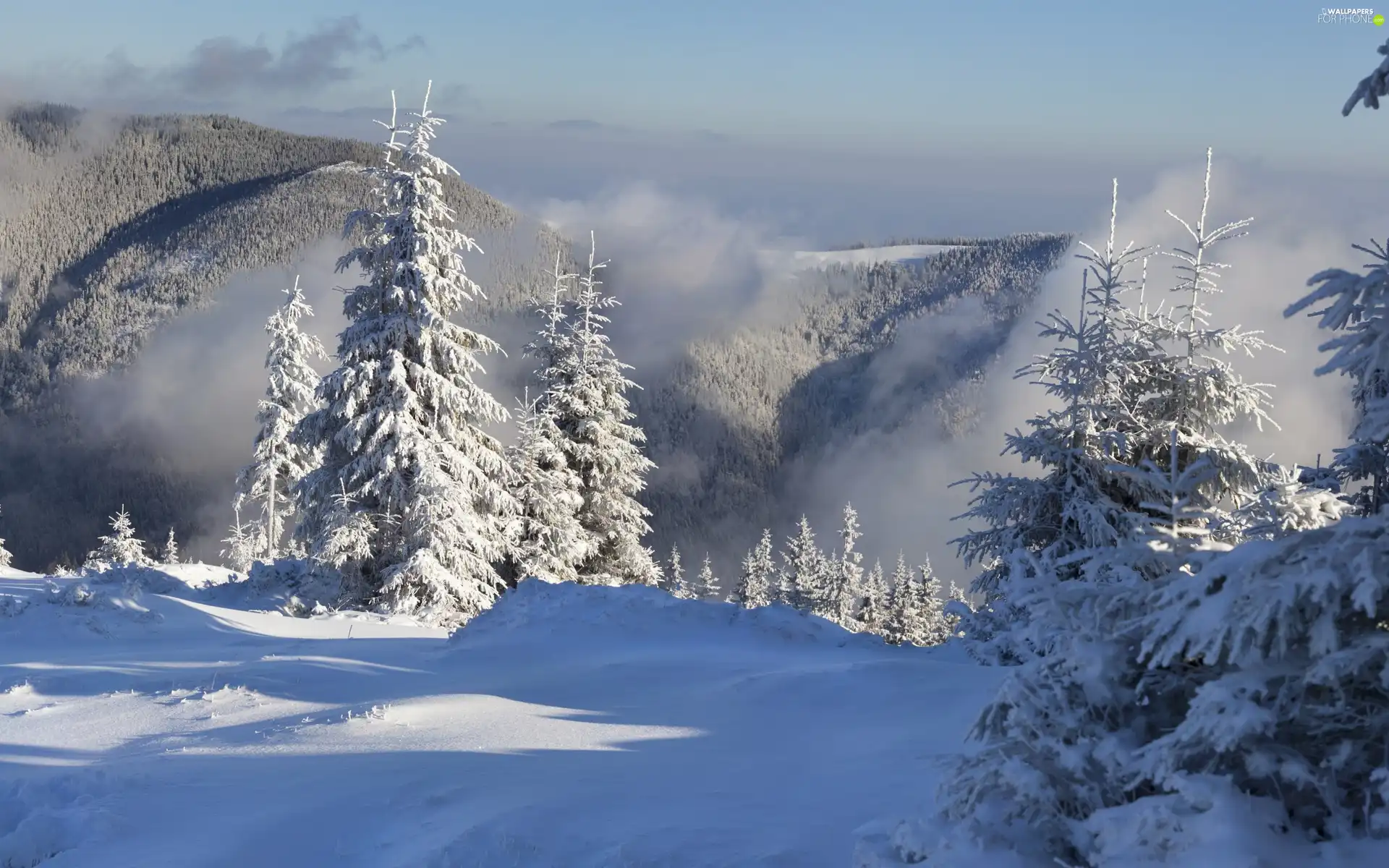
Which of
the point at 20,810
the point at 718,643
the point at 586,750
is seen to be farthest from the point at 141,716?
the point at 718,643

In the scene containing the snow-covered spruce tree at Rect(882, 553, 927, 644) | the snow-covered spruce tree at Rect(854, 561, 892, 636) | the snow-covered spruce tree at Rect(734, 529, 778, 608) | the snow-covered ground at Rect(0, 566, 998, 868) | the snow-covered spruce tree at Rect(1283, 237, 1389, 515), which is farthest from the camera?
the snow-covered spruce tree at Rect(734, 529, 778, 608)

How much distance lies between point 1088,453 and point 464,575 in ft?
43.5

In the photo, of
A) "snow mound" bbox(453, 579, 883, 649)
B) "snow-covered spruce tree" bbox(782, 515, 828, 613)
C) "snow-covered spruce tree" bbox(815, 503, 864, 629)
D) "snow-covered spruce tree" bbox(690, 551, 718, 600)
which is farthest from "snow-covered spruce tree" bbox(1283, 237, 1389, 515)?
"snow-covered spruce tree" bbox(690, 551, 718, 600)

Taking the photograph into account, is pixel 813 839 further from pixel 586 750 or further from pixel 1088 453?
pixel 1088 453

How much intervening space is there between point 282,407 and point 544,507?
13945 millimetres

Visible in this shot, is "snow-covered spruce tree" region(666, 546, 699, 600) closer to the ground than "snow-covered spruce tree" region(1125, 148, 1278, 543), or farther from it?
closer to the ground

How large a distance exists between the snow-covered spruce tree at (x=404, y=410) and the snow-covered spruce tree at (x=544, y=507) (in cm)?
A: 378

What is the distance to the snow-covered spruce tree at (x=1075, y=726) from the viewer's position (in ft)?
12.0

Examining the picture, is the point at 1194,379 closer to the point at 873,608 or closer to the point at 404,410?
the point at 404,410

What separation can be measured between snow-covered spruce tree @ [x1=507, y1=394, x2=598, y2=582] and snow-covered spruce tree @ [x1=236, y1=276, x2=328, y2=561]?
32.3ft

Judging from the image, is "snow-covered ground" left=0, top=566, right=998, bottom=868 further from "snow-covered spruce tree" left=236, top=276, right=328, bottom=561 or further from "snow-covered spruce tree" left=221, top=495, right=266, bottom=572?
"snow-covered spruce tree" left=221, top=495, right=266, bottom=572

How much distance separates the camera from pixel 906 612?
4575 centimetres

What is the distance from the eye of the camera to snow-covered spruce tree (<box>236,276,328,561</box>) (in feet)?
108

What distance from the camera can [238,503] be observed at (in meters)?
36.9
